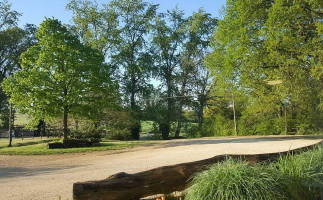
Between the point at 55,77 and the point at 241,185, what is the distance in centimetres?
1724

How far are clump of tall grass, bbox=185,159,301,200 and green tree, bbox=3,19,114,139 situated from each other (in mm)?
15908

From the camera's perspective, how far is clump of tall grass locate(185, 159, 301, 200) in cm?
396

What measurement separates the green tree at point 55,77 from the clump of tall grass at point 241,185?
15.9 metres

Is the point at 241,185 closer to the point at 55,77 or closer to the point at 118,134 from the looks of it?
the point at 55,77

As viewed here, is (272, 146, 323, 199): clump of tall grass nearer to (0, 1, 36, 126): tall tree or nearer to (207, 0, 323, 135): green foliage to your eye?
(207, 0, 323, 135): green foliage

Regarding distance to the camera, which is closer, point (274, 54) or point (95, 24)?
point (274, 54)

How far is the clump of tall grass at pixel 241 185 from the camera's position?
13.0ft

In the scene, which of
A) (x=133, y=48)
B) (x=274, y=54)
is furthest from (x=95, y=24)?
(x=274, y=54)

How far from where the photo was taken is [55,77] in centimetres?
1923

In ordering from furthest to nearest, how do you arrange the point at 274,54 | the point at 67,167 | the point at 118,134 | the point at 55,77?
the point at 118,134
the point at 55,77
the point at 274,54
the point at 67,167

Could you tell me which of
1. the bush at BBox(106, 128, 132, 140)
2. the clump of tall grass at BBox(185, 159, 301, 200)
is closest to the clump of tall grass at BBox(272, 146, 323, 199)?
the clump of tall grass at BBox(185, 159, 301, 200)

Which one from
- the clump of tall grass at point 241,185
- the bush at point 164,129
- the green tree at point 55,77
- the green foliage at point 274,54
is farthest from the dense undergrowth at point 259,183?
the bush at point 164,129

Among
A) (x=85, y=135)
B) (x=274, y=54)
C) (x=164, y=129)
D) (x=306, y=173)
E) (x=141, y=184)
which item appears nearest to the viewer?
(x=141, y=184)

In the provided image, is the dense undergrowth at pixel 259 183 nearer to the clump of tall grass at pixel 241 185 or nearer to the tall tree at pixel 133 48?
the clump of tall grass at pixel 241 185
